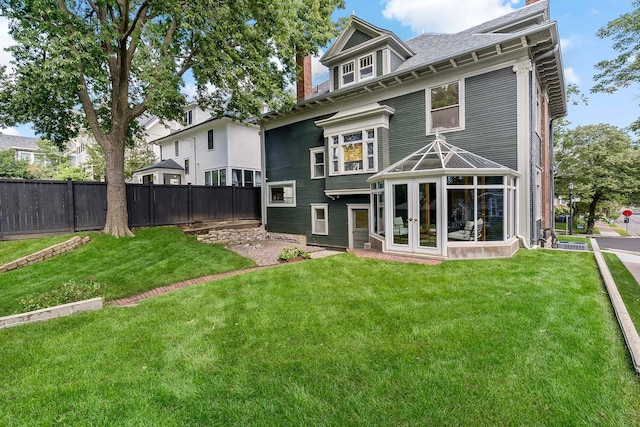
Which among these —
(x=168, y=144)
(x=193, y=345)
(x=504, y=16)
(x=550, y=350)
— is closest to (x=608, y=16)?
(x=504, y=16)

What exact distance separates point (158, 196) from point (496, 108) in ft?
41.7

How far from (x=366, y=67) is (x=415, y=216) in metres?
7.03

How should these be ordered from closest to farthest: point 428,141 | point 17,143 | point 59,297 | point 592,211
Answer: point 59,297 < point 428,141 < point 592,211 < point 17,143

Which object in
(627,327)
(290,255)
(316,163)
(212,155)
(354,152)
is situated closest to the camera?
(627,327)

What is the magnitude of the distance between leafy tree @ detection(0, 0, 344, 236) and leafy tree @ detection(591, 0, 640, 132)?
475 inches

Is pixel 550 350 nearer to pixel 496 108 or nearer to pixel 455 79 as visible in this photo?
pixel 496 108

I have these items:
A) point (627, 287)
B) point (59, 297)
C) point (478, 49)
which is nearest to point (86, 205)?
point (59, 297)

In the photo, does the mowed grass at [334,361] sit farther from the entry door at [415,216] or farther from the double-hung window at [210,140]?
the double-hung window at [210,140]

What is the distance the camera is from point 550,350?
3.35m

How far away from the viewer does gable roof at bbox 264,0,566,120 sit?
8289 millimetres

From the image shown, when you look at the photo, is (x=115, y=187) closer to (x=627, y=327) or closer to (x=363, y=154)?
(x=363, y=154)

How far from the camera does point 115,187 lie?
32.0 feet

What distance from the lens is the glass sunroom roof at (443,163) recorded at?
26.3ft

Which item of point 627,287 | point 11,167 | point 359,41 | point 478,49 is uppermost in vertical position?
point 359,41
